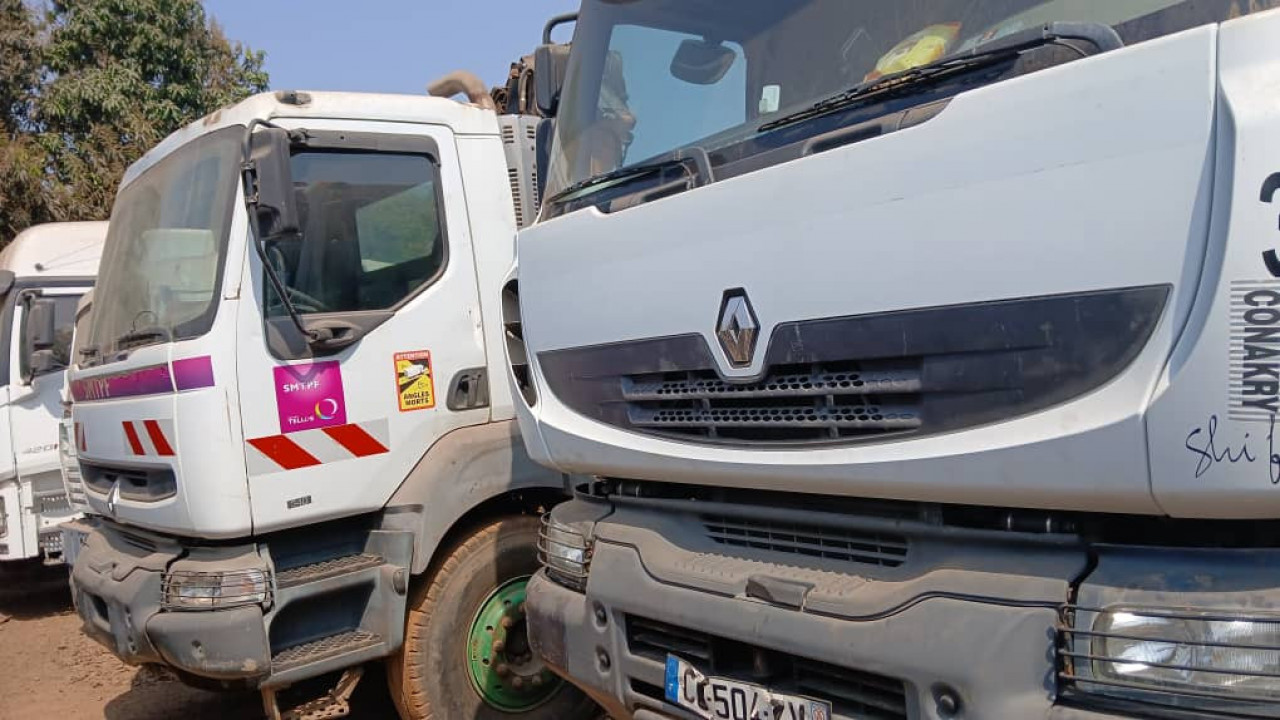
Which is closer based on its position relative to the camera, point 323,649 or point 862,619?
point 862,619

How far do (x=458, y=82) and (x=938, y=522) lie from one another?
355 centimetres

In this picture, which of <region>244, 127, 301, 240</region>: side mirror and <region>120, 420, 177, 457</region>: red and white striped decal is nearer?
<region>244, 127, 301, 240</region>: side mirror

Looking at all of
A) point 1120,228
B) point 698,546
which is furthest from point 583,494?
point 1120,228

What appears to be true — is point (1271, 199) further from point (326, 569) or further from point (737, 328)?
point (326, 569)

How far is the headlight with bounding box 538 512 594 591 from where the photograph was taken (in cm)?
307

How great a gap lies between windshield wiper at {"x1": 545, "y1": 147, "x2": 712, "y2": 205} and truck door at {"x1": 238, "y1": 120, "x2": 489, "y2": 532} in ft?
3.20

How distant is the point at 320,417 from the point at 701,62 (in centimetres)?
200

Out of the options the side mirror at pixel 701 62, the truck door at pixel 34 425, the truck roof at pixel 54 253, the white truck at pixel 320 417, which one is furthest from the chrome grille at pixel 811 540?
the truck roof at pixel 54 253

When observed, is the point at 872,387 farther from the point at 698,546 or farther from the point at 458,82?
the point at 458,82

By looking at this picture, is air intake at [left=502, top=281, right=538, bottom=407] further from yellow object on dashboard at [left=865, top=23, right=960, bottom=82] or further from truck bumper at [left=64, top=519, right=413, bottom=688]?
yellow object on dashboard at [left=865, top=23, right=960, bottom=82]

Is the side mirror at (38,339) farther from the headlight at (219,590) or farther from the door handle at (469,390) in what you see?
the door handle at (469,390)

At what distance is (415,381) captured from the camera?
405cm

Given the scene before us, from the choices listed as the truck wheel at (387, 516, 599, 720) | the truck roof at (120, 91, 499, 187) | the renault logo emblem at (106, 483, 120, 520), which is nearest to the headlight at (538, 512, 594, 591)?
the truck wheel at (387, 516, 599, 720)

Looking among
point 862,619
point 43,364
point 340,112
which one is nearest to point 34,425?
point 43,364
